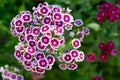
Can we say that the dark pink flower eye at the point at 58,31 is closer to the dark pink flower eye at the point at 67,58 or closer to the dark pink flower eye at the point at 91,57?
the dark pink flower eye at the point at 67,58

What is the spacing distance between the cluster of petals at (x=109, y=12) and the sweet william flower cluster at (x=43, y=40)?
0.47 metres

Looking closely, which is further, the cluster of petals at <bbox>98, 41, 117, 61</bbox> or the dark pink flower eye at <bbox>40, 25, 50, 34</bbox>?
the cluster of petals at <bbox>98, 41, 117, 61</bbox>

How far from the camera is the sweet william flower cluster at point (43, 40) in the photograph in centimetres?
261

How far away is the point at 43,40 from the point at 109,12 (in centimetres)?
74

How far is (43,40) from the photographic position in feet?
8.51

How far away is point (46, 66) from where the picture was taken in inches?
102

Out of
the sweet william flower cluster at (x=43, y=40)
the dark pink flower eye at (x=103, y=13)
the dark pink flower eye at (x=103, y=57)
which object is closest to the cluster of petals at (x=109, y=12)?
the dark pink flower eye at (x=103, y=13)

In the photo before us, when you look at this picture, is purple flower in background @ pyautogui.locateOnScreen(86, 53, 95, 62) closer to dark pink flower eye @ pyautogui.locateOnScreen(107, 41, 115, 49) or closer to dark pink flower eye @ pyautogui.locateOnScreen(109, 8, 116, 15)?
dark pink flower eye @ pyautogui.locateOnScreen(107, 41, 115, 49)

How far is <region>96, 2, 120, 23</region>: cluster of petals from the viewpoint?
10.1 ft

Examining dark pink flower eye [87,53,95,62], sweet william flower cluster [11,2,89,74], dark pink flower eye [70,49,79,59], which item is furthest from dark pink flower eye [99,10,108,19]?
dark pink flower eye [70,49,79,59]

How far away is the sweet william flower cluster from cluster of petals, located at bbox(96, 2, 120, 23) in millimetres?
468

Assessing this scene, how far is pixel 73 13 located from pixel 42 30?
32.6 inches

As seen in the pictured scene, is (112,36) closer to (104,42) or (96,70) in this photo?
(104,42)

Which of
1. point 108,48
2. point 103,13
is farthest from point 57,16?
point 108,48
